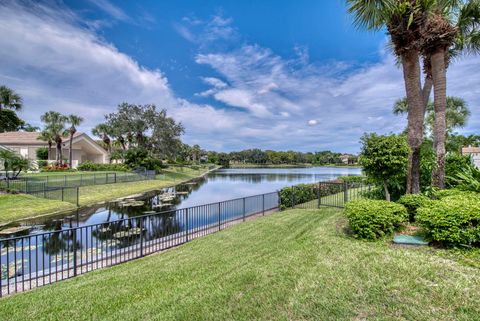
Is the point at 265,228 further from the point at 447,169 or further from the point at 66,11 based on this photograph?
the point at 66,11

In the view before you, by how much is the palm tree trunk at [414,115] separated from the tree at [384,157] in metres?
0.31

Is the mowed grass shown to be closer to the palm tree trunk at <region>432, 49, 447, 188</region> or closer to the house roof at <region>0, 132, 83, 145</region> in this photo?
the palm tree trunk at <region>432, 49, 447, 188</region>

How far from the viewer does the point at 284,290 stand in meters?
3.37

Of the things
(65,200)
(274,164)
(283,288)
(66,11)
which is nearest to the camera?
(283,288)

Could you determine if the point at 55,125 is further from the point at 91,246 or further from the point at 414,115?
the point at 414,115

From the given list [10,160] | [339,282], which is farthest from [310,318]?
[10,160]

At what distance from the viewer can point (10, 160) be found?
17500mm

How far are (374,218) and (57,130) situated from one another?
42539 mm

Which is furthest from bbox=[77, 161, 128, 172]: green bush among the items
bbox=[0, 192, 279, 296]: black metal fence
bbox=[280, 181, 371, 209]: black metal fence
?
bbox=[280, 181, 371, 209]: black metal fence

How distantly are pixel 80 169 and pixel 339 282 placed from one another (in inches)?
1663

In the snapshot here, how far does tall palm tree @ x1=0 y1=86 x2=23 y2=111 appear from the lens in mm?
21281

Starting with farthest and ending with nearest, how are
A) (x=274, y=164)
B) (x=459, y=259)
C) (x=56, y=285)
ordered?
(x=274, y=164)
(x=56, y=285)
(x=459, y=259)

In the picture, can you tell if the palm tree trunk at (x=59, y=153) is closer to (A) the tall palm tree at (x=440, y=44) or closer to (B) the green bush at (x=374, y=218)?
(B) the green bush at (x=374, y=218)

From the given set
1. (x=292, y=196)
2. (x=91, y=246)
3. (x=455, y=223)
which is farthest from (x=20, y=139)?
(x=455, y=223)
